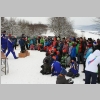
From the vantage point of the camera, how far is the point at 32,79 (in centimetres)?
784

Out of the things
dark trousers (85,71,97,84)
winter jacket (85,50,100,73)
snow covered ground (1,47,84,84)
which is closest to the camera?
winter jacket (85,50,100,73)

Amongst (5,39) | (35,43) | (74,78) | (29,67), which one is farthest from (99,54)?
(35,43)

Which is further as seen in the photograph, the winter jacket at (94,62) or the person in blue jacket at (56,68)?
the person in blue jacket at (56,68)

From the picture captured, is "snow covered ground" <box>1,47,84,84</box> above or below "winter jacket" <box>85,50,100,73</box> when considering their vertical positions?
below

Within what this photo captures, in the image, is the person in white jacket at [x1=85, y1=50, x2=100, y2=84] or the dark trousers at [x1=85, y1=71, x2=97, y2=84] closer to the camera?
the person in white jacket at [x1=85, y1=50, x2=100, y2=84]

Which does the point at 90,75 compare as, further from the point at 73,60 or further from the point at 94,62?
the point at 73,60

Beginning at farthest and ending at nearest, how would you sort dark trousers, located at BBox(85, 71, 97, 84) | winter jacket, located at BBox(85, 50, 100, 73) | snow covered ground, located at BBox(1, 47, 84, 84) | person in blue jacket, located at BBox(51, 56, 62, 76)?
person in blue jacket, located at BBox(51, 56, 62, 76), snow covered ground, located at BBox(1, 47, 84, 84), dark trousers, located at BBox(85, 71, 97, 84), winter jacket, located at BBox(85, 50, 100, 73)

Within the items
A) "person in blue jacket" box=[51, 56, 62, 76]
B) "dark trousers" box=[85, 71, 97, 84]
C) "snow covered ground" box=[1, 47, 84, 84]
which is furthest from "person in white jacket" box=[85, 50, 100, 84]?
"person in blue jacket" box=[51, 56, 62, 76]

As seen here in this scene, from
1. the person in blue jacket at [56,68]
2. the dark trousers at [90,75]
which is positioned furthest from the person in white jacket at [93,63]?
the person in blue jacket at [56,68]

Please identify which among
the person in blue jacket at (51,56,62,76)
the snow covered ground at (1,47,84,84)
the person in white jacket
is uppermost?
the person in white jacket

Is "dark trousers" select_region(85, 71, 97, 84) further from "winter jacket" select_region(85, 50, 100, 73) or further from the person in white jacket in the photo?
"winter jacket" select_region(85, 50, 100, 73)

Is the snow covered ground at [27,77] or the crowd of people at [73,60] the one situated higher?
the crowd of people at [73,60]

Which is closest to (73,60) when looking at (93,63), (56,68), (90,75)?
(56,68)

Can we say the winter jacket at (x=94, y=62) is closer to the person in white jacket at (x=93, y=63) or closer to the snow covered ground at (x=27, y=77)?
the person in white jacket at (x=93, y=63)
